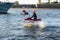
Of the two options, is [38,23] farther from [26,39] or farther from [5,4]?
[5,4]

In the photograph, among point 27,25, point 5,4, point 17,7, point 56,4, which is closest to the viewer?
point 27,25

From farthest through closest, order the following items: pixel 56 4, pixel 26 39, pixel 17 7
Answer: pixel 17 7, pixel 56 4, pixel 26 39

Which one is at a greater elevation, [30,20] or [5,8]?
[30,20]

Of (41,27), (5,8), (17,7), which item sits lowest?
(17,7)

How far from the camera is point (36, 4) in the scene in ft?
531

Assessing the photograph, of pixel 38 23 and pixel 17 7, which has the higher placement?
pixel 38 23

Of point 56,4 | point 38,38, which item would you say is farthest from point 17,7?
point 38,38

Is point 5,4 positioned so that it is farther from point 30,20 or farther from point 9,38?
point 9,38

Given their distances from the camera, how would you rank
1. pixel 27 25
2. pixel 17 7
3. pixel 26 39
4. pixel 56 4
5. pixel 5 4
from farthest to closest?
pixel 17 7
pixel 56 4
pixel 5 4
pixel 27 25
pixel 26 39

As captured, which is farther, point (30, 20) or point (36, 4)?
point (36, 4)

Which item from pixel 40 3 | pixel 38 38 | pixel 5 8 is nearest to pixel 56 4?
pixel 40 3

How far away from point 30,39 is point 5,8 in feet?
212

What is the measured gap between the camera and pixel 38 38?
113 feet

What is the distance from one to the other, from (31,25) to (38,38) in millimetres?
12093
